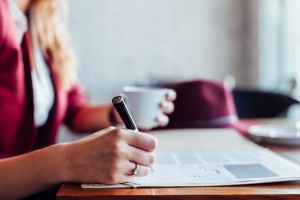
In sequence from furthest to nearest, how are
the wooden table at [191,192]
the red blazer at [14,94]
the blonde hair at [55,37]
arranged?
1. the blonde hair at [55,37]
2. the red blazer at [14,94]
3. the wooden table at [191,192]

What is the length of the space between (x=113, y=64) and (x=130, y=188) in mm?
1902

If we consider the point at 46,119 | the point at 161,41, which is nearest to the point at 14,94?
the point at 46,119

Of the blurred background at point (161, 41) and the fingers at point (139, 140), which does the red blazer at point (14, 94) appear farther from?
the blurred background at point (161, 41)

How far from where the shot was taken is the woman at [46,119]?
53 cm

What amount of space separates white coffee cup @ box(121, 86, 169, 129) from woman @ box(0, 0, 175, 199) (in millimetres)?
24

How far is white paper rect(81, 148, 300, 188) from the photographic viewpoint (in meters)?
0.53

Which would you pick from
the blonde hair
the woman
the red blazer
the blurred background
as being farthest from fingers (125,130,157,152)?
the blurred background

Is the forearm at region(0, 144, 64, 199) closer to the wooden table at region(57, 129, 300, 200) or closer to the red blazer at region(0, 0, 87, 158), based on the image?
the wooden table at region(57, 129, 300, 200)

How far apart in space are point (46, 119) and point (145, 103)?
316 millimetres

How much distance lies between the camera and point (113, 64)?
2.38 metres

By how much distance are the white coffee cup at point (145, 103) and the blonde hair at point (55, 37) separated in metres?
0.41

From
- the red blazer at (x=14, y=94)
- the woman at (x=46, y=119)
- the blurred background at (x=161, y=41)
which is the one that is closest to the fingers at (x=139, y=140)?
the woman at (x=46, y=119)

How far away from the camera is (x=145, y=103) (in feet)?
2.84

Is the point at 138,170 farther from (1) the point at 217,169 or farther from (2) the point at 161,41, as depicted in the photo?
(2) the point at 161,41
